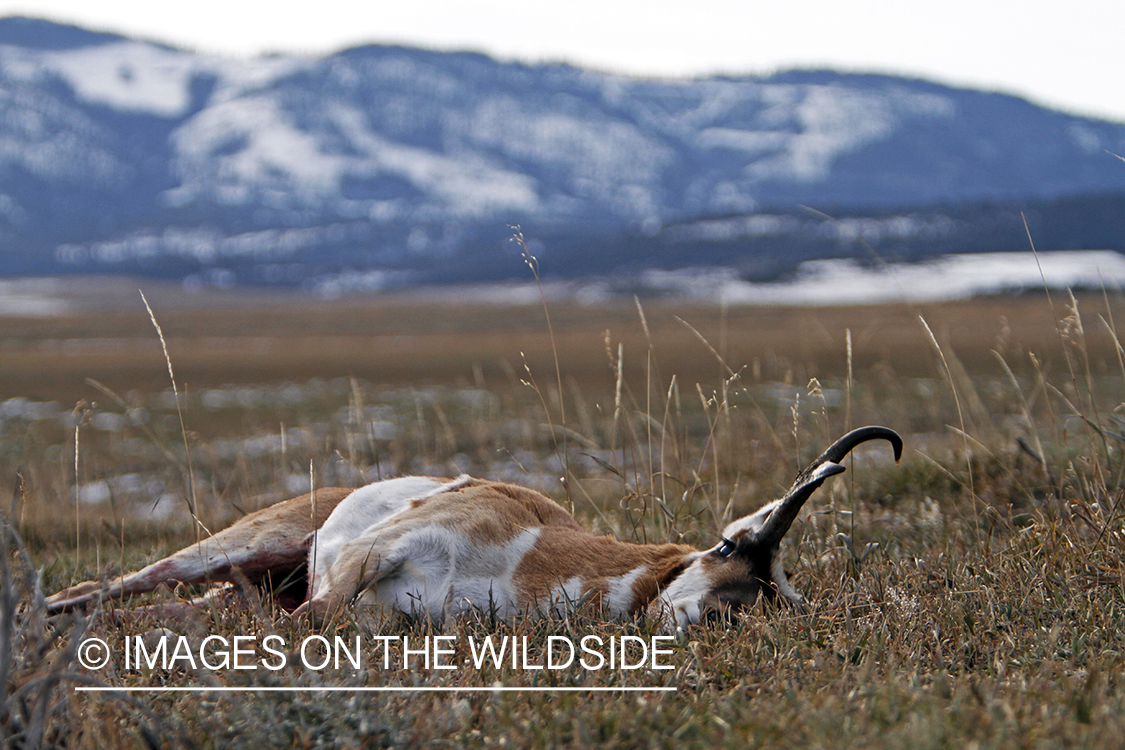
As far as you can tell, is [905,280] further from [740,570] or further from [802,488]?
[802,488]

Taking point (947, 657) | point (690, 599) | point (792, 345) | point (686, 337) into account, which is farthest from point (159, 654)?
point (686, 337)

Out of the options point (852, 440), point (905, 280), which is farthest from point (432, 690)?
point (905, 280)

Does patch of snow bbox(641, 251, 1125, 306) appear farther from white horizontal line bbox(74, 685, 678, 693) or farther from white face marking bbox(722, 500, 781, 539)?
white horizontal line bbox(74, 685, 678, 693)

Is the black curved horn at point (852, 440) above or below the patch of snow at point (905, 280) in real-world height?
above

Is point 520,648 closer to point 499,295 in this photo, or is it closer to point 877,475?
point 877,475

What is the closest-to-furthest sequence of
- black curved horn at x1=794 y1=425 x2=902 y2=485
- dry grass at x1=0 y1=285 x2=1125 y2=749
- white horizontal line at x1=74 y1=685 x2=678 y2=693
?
1. dry grass at x1=0 y1=285 x2=1125 y2=749
2. white horizontal line at x1=74 y1=685 x2=678 y2=693
3. black curved horn at x1=794 y1=425 x2=902 y2=485

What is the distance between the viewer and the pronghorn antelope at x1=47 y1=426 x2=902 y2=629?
12.5 ft

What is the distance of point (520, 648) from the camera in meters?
3.57

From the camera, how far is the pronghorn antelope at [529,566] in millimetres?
3803

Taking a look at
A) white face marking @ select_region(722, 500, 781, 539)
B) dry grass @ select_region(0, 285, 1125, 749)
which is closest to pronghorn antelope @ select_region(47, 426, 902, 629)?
white face marking @ select_region(722, 500, 781, 539)

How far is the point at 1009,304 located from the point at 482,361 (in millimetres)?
37094
